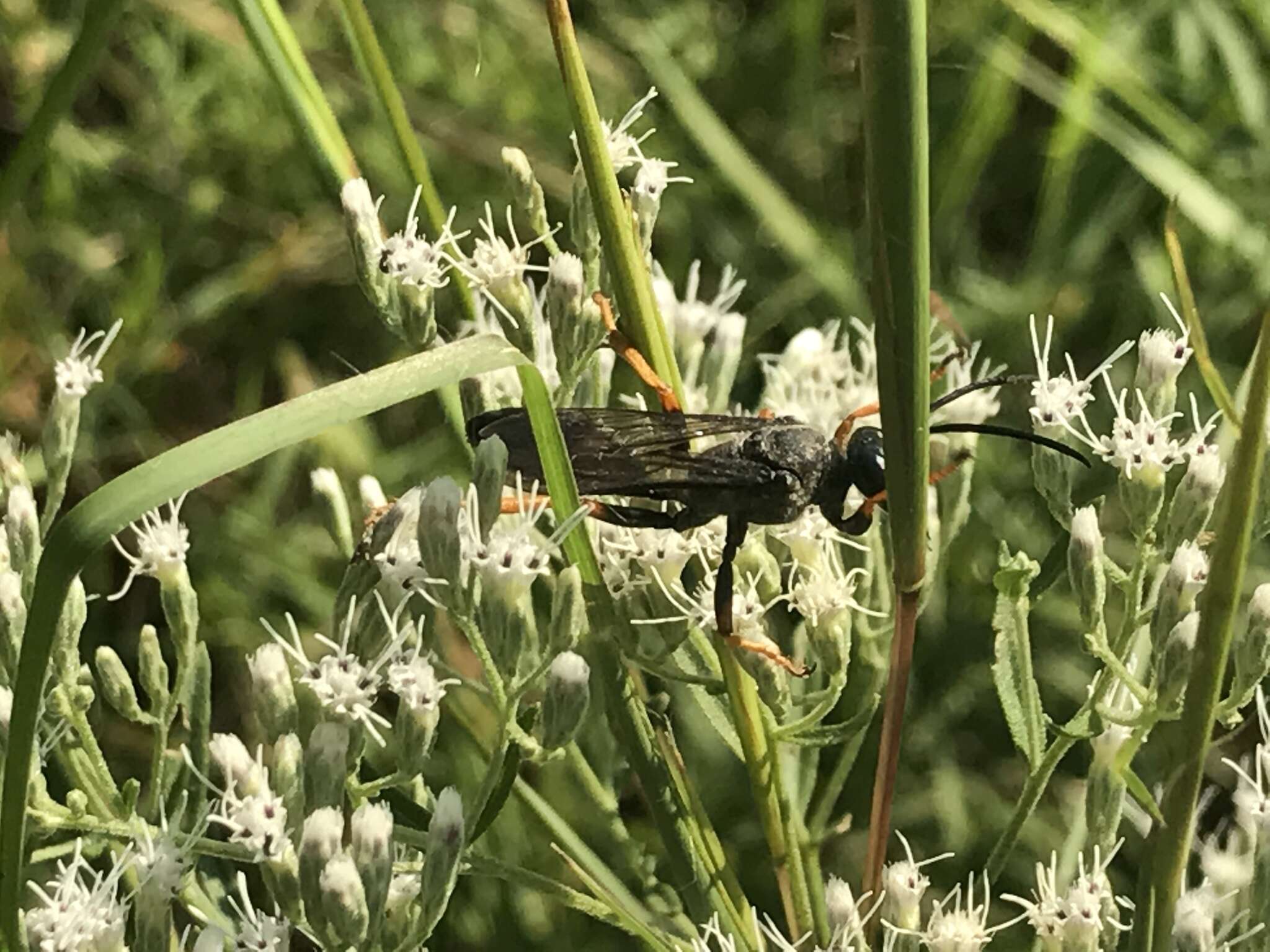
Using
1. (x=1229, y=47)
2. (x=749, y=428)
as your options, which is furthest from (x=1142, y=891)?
(x=1229, y=47)

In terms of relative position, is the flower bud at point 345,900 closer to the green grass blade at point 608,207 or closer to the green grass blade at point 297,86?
the green grass blade at point 608,207

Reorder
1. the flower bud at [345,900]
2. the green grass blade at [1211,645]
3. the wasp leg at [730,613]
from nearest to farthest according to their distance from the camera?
1. the green grass blade at [1211,645]
2. the flower bud at [345,900]
3. the wasp leg at [730,613]

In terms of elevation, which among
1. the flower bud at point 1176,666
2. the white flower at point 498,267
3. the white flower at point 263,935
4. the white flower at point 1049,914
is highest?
the white flower at point 498,267

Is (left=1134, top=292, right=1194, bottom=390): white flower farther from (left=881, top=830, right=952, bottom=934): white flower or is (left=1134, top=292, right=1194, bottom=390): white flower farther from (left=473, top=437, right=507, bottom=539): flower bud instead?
(left=473, top=437, right=507, bottom=539): flower bud

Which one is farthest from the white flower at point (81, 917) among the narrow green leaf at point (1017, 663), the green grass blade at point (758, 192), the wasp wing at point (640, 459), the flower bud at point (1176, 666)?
the green grass blade at point (758, 192)

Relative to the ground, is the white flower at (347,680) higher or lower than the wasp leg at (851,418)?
higher

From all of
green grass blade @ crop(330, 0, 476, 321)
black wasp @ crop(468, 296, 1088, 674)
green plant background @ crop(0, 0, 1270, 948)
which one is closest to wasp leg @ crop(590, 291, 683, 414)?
black wasp @ crop(468, 296, 1088, 674)

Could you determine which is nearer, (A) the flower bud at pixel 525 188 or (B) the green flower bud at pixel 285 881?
(B) the green flower bud at pixel 285 881

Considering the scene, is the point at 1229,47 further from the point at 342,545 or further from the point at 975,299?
the point at 342,545
